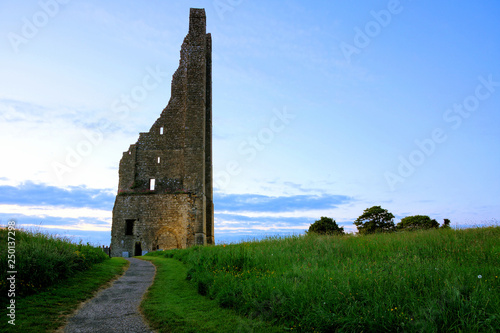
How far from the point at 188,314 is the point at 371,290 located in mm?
4196

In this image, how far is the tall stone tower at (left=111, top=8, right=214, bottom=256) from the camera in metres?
31.5

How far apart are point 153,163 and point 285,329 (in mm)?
29569

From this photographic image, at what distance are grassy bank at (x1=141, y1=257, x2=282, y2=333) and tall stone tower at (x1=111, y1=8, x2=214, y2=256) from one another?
21013mm

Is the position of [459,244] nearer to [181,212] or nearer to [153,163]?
[181,212]

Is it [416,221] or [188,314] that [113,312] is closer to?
[188,314]

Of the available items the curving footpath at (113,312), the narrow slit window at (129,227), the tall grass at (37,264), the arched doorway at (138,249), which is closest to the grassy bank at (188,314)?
the curving footpath at (113,312)

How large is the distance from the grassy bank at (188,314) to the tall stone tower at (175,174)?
2101cm

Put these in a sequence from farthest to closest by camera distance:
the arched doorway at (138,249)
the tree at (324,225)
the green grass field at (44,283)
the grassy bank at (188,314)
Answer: the tree at (324,225) < the arched doorway at (138,249) < the green grass field at (44,283) < the grassy bank at (188,314)

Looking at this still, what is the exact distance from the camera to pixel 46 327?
6.77m

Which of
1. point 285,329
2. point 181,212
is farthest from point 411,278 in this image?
point 181,212

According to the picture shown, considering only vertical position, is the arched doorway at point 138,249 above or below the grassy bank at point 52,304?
below

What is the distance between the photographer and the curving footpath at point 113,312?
687 cm

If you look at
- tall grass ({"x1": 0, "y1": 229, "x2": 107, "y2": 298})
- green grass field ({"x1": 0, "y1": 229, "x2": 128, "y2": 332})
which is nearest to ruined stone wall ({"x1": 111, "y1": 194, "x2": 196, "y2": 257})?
green grass field ({"x1": 0, "y1": 229, "x2": 128, "y2": 332})

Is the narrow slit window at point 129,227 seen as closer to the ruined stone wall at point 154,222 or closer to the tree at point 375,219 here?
the ruined stone wall at point 154,222
